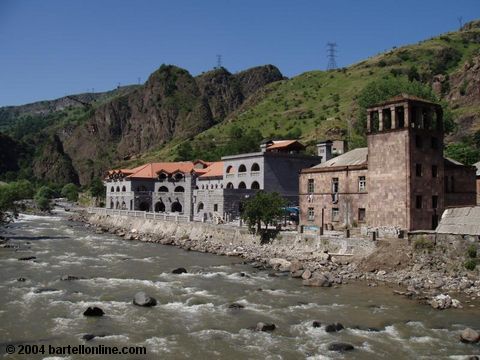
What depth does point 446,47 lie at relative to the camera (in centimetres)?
14688

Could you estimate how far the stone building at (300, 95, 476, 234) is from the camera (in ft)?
129

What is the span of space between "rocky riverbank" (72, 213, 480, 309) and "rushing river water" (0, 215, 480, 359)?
55.4 inches

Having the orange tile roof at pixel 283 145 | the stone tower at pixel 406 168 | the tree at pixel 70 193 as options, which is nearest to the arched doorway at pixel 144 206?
the orange tile roof at pixel 283 145

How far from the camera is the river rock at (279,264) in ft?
130

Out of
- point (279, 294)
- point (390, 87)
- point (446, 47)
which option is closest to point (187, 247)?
point (279, 294)

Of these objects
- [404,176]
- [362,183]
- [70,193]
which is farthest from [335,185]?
[70,193]

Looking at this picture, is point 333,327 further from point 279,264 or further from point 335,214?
point 335,214

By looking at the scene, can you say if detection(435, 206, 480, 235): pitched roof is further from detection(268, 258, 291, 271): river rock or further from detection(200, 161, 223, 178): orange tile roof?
detection(200, 161, 223, 178): orange tile roof

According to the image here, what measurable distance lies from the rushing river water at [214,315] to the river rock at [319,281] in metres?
0.90

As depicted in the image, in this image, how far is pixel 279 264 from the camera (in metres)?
40.2

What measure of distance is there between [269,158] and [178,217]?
14286 millimetres

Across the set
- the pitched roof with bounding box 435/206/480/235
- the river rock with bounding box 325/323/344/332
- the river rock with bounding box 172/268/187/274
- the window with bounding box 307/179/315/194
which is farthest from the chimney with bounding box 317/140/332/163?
the river rock with bounding box 325/323/344/332

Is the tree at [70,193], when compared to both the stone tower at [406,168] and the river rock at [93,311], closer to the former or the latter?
the stone tower at [406,168]

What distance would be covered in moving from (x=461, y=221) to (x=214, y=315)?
20.4 m
